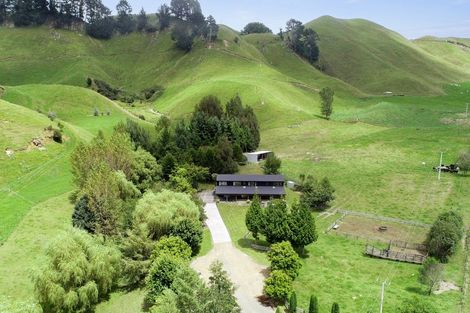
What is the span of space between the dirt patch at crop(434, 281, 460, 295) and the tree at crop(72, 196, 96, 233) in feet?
150

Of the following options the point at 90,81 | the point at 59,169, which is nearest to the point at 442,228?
the point at 59,169

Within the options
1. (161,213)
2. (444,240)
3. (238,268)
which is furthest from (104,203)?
(444,240)

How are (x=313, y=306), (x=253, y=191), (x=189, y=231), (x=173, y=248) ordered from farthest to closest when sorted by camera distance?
(x=253, y=191)
(x=189, y=231)
(x=173, y=248)
(x=313, y=306)

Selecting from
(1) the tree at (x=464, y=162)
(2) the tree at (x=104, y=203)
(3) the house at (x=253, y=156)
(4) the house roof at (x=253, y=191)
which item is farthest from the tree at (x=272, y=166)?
(1) the tree at (x=464, y=162)

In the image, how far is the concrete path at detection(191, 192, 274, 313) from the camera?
47.6 metres

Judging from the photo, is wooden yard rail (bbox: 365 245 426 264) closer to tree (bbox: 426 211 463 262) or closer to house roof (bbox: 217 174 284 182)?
tree (bbox: 426 211 463 262)

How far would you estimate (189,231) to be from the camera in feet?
187

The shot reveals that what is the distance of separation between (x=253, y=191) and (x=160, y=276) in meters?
36.3

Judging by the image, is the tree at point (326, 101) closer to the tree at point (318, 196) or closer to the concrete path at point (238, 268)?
the tree at point (318, 196)

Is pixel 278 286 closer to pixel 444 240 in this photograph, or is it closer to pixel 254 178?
pixel 444 240

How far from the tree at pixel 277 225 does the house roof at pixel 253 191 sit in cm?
1964

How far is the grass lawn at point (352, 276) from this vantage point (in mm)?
47094

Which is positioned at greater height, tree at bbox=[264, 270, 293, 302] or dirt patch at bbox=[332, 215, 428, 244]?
dirt patch at bbox=[332, 215, 428, 244]

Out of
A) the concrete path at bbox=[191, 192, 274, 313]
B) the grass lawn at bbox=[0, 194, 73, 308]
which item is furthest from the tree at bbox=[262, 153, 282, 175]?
the grass lawn at bbox=[0, 194, 73, 308]
